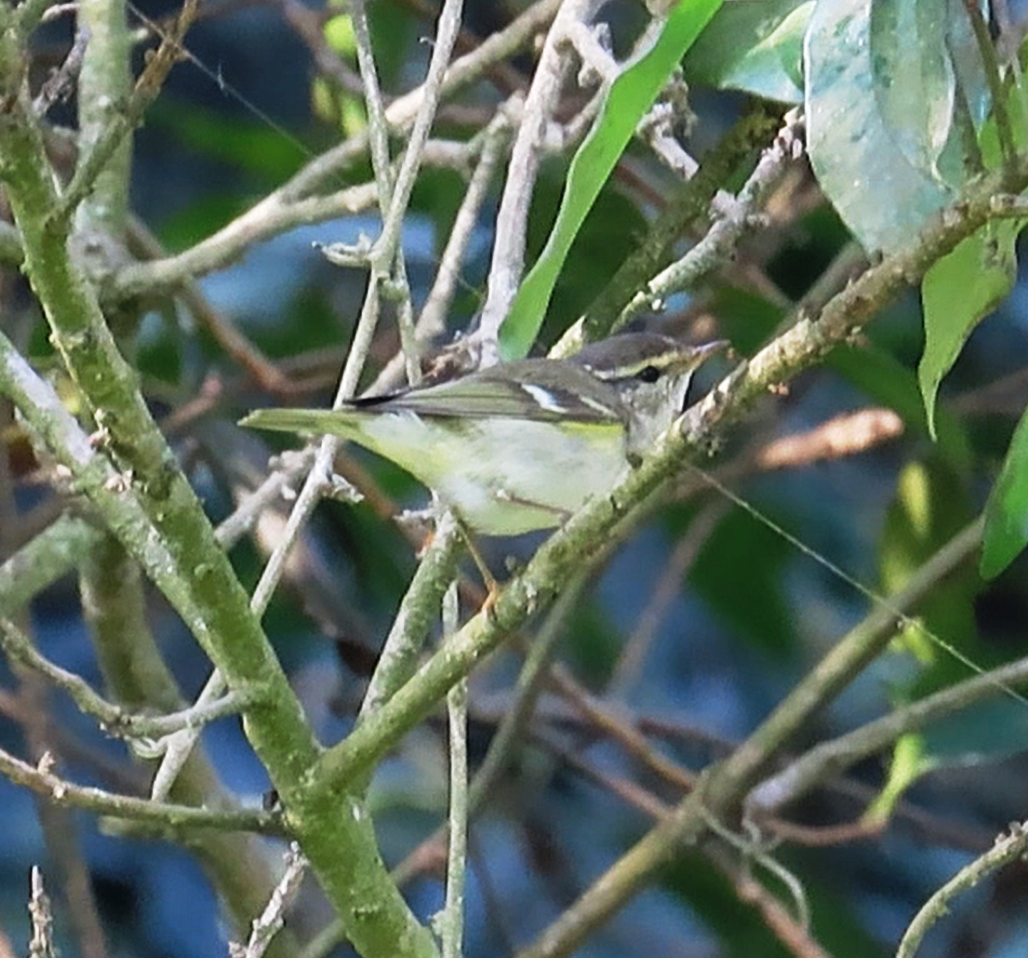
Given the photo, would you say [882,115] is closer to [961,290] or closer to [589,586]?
[961,290]

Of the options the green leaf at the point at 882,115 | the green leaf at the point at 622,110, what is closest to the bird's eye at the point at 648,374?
the green leaf at the point at 622,110

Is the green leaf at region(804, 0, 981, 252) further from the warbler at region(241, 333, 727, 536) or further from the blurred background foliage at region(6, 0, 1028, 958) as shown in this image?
the blurred background foliage at region(6, 0, 1028, 958)

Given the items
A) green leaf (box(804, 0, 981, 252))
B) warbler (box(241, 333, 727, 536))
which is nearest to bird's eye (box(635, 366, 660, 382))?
warbler (box(241, 333, 727, 536))

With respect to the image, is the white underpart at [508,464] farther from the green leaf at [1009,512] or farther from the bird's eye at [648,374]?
the green leaf at [1009,512]

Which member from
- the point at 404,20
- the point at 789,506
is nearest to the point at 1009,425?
the point at 789,506

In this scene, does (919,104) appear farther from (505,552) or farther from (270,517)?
(505,552)

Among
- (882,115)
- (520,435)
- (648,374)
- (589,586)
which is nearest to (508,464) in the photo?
(520,435)
